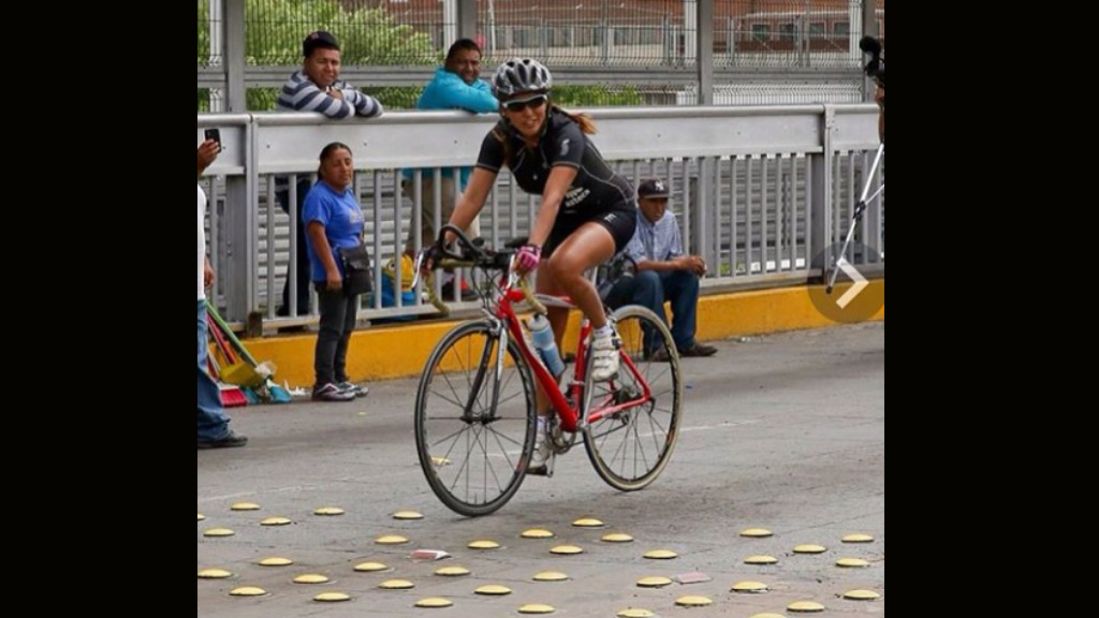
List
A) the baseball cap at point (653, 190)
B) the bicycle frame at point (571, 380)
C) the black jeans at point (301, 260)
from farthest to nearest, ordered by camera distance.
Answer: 1. the baseball cap at point (653, 190)
2. the black jeans at point (301, 260)
3. the bicycle frame at point (571, 380)

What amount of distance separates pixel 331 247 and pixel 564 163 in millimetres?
3754

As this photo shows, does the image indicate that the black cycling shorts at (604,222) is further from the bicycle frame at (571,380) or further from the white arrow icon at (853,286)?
the white arrow icon at (853,286)

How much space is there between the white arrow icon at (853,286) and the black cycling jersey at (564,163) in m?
7.54

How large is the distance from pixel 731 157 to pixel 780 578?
8644 millimetres

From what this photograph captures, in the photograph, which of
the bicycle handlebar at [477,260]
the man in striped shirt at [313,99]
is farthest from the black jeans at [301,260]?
the bicycle handlebar at [477,260]

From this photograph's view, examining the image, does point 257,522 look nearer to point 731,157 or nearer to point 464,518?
point 464,518

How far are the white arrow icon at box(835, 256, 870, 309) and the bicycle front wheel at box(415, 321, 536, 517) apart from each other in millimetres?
8000

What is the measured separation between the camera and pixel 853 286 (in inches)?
659

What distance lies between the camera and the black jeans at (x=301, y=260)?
41.1 feet

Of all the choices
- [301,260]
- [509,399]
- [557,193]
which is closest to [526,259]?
[557,193]

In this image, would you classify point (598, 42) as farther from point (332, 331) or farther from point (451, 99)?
point (332, 331)

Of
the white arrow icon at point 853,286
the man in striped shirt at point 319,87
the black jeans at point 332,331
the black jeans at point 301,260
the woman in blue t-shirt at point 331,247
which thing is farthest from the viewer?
the white arrow icon at point 853,286

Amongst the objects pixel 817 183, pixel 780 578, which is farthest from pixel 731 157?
pixel 780 578
